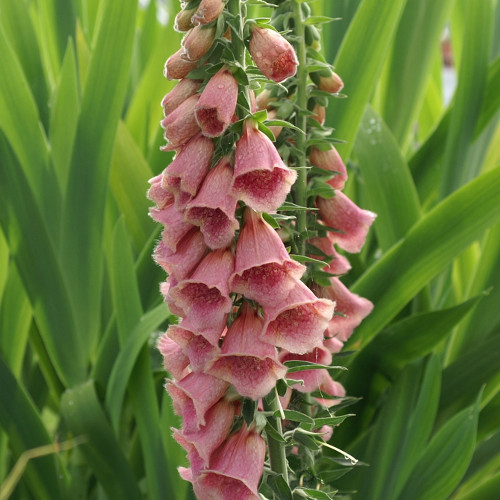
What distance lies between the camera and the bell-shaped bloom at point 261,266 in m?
0.39

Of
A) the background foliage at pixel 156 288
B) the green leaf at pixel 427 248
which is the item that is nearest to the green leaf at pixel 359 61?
the background foliage at pixel 156 288

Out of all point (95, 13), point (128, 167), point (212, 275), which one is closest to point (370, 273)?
point (128, 167)

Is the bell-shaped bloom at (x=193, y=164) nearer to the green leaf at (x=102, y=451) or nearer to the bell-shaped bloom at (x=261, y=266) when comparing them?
the bell-shaped bloom at (x=261, y=266)

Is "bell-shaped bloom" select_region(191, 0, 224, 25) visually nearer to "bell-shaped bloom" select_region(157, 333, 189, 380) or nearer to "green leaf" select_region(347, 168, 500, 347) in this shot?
"bell-shaped bloom" select_region(157, 333, 189, 380)

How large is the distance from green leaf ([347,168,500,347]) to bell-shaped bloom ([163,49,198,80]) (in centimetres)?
40

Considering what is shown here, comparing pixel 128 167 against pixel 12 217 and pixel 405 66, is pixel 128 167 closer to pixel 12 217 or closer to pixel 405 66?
pixel 12 217

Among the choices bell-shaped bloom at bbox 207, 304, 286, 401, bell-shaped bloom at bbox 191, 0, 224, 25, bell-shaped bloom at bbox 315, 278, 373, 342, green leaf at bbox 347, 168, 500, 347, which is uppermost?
bell-shaped bloom at bbox 191, 0, 224, 25

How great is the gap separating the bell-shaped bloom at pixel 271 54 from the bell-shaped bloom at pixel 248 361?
0.12 m

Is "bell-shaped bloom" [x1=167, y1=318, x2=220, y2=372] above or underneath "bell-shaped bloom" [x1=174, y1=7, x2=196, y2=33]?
underneath

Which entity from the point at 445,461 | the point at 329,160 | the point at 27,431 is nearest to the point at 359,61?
the point at 329,160

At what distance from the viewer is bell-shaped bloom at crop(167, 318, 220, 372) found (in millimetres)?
399

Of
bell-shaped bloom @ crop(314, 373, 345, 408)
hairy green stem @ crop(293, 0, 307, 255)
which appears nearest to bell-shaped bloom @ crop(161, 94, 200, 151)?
hairy green stem @ crop(293, 0, 307, 255)

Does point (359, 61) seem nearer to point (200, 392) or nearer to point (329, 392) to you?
point (329, 392)

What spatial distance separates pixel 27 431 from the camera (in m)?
0.78
